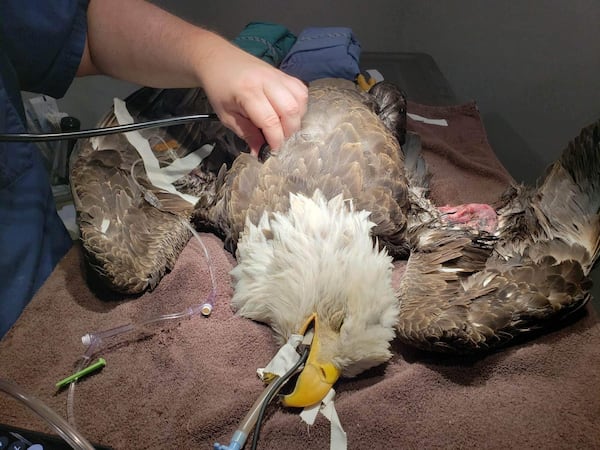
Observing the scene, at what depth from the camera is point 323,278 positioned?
1.14 meters

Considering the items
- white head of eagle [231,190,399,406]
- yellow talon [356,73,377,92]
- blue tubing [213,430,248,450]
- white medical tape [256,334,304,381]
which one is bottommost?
blue tubing [213,430,248,450]

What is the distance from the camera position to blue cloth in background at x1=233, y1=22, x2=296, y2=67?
1.98 m

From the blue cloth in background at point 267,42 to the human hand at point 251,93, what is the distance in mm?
709

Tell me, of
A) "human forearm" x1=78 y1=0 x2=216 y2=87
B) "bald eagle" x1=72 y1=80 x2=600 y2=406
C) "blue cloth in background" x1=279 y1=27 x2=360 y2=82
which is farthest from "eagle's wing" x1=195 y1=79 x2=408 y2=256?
"blue cloth in background" x1=279 y1=27 x2=360 y2=82

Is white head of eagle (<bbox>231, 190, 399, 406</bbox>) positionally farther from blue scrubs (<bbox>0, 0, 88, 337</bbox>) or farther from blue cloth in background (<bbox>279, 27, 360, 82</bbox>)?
blue cloth in background (<bbox>279, 27, 360, 82</bbox>)

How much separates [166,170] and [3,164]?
496mm

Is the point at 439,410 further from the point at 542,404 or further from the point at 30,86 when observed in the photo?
the point at 30,86

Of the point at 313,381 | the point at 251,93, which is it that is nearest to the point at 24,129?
the point at 251,93

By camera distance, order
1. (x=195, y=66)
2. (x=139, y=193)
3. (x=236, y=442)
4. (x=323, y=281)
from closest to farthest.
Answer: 1. (x=236, y=442)
2. (x=323, y=281)
3. (x=195, y=66)
4. (x=139, y=193)

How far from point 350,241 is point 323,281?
134mm

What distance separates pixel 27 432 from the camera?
921 millimetres

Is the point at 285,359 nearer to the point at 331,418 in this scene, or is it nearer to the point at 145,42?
the point at 331,418

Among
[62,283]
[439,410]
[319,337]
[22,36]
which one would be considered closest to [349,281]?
[319,337]

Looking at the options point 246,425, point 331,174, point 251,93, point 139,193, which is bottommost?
point 139,193
